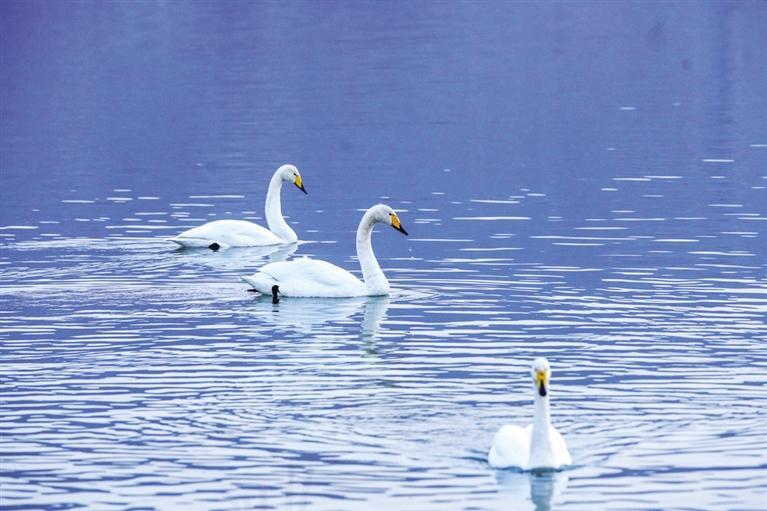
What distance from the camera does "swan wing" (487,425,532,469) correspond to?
53.7ft

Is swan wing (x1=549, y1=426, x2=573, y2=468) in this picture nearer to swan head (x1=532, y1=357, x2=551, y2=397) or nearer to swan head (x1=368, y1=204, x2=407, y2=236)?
swan head (x1=532, y1=357, x2=551, y2=397)

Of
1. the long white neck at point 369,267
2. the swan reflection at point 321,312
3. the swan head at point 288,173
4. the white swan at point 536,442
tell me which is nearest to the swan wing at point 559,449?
the white swan at point 536,442

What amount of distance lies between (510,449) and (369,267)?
10.2m

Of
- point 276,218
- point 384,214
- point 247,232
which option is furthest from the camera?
point 276,218

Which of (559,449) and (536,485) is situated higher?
(559,449)

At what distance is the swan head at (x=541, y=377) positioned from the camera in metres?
15.9

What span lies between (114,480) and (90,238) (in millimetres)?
16327

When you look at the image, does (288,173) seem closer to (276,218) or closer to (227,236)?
(276,218)

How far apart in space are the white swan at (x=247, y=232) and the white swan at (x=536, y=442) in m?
15.0

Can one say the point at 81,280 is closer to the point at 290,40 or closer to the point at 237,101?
the point at 237,101

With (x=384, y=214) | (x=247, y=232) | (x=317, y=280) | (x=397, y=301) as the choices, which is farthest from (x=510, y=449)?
(x=247, y=232)

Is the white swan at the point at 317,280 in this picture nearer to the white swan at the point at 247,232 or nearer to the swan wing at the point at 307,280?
the swan wing at the point at 307,280

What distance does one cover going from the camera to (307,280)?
2623 cm

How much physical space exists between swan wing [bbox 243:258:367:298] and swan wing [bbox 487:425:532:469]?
9779mm
